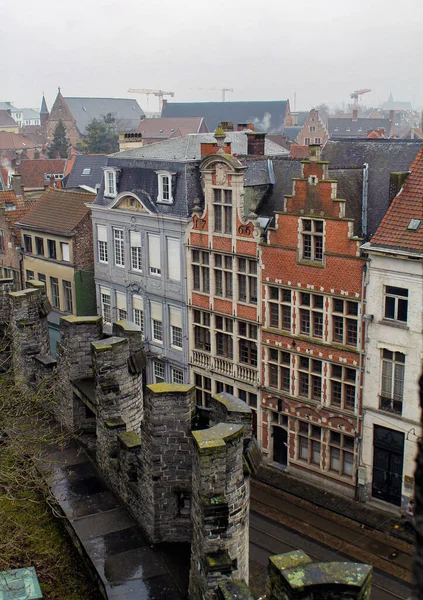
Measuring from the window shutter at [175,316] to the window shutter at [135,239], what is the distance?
13.2ft

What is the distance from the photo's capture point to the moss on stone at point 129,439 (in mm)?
19062

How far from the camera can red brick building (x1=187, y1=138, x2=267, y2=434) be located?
32.2 m

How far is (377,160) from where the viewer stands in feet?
105

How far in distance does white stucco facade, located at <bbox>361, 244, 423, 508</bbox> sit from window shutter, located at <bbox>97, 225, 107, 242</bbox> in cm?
1767

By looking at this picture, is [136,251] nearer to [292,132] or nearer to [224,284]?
[224,284]

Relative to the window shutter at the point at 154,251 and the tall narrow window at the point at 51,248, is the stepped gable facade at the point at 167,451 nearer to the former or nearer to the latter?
the window shutter at the point at 154,251

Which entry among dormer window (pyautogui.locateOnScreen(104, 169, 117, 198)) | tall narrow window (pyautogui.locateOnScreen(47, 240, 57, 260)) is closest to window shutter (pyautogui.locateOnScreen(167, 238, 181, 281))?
dormer window (pyautogui.locateOnScreen(104, 169, 117, 198))

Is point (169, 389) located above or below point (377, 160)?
below

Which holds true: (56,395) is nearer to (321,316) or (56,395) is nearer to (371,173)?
(321,316)

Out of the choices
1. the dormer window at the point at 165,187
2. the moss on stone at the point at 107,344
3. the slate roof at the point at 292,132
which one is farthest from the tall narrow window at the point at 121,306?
the slate roof at the point at 292,132

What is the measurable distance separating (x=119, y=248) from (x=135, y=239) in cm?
184

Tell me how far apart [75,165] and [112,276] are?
27.3 m

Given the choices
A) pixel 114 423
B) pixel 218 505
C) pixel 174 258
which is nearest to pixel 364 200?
pixel 174 258

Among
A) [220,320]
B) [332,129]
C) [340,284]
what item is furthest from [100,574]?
[332,129]
